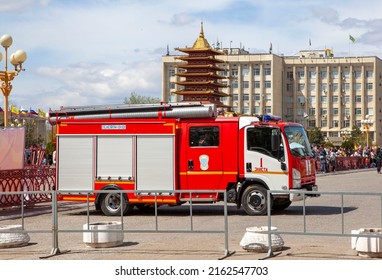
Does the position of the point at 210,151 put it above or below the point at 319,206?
above

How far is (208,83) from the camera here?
97.3 meters

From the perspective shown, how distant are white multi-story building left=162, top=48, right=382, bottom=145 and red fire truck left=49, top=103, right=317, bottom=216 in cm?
14723

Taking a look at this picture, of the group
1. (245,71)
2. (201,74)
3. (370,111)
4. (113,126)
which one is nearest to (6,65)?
(113,126)

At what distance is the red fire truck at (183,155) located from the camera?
61.7 ft

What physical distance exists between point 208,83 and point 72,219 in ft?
260

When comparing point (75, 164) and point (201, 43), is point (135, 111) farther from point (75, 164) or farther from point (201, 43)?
point (201, 43)

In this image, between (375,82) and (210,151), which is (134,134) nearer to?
(210,151)

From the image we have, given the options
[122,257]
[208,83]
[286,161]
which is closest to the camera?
[122,257]

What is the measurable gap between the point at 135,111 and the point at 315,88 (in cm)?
15208

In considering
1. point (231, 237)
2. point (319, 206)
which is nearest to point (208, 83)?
point (319, 206)

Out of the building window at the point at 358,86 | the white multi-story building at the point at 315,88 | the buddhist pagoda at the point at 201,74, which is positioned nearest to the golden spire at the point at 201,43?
the buddhist pagoda at the point at 201,74

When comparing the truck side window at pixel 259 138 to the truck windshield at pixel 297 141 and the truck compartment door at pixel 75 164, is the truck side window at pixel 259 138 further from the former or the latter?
the truck compartment door at pixel 75 164

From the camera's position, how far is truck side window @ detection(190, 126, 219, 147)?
19.1 metres

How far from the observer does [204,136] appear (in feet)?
62.9
